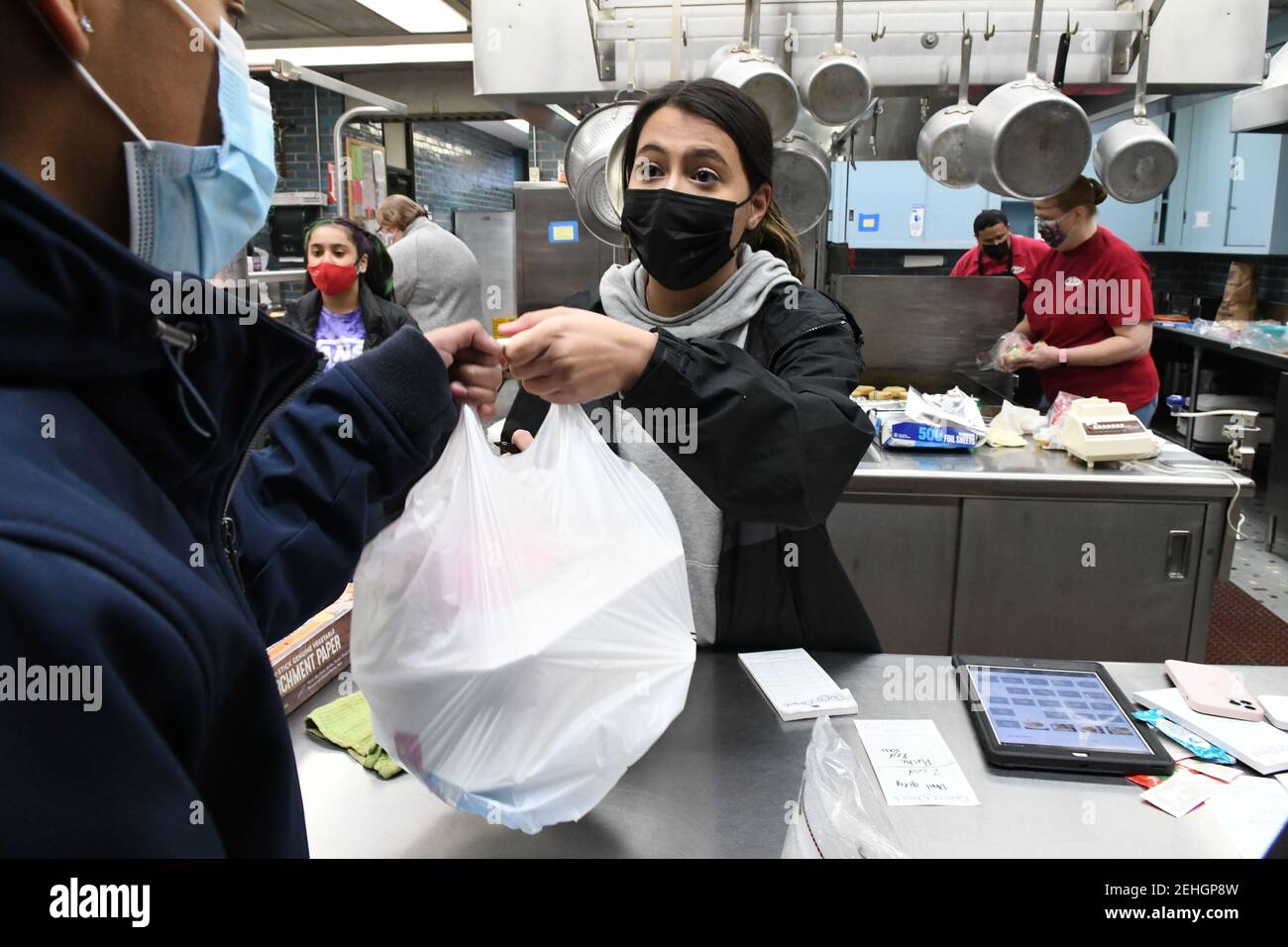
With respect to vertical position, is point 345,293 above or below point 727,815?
above

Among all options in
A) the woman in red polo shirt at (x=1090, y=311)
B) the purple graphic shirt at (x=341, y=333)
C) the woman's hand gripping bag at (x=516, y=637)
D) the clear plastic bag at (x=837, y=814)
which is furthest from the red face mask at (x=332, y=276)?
the clear plastic bag at (x=837, y=814)

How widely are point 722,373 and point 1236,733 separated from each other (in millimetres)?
849

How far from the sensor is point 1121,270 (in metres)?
3.48

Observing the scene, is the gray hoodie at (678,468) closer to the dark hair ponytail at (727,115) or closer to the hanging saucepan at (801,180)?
the dark hair ponytail at (727,115)

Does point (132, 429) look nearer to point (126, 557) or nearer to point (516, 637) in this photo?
point (126, 557)

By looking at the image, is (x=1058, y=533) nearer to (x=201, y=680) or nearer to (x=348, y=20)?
(x=201, y=680)

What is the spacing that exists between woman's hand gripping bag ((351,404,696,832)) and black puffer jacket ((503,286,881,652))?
0.21m

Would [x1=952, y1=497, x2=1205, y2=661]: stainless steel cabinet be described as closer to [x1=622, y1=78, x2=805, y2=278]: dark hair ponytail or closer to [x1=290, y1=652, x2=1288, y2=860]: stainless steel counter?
[x1=622, y1=78, x2=805, y2=278]: dark hair ponytail

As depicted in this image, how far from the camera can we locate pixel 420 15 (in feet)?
21.6

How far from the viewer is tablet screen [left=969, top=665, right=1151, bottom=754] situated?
1.19 m

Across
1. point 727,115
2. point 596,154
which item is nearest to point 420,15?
point 596,154

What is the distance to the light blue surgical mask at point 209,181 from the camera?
0.64 metres

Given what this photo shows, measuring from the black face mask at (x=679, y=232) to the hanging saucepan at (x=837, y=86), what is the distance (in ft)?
2.96
